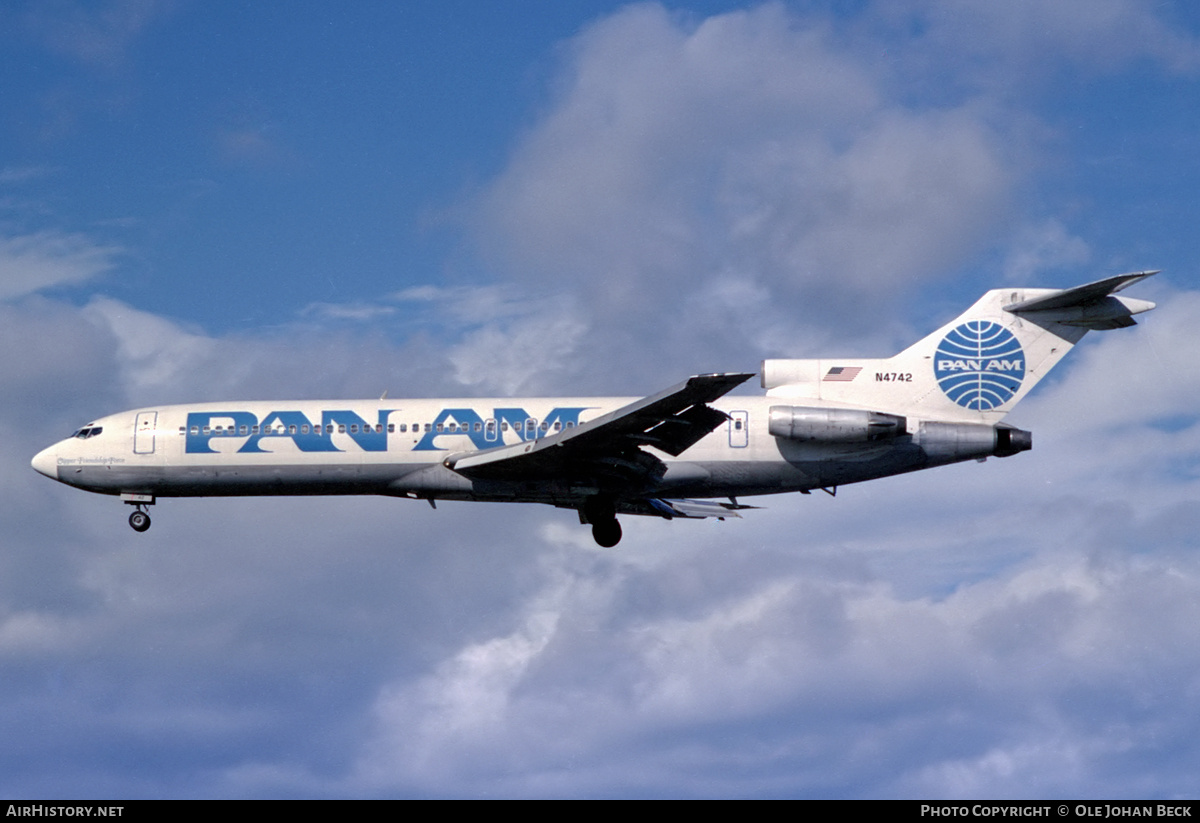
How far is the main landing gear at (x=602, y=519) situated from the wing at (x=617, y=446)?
39.9 inches

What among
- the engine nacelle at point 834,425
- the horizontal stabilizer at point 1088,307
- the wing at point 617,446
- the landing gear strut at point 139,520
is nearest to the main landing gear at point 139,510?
the landing gear strut at point 139,520

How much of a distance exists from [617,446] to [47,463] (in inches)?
644

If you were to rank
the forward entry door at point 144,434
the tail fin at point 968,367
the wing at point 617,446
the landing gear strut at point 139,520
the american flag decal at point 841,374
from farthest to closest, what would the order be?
the landing gear strut at point 139,520 → the forward entry door at point 144,434 → the american flag decal at point 841,374 → the tail fin at point 968,367 → the wing at point 617,446

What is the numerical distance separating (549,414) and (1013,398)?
12.2 meters

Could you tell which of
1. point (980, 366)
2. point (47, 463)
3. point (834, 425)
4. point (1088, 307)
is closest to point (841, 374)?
point (834, 425)

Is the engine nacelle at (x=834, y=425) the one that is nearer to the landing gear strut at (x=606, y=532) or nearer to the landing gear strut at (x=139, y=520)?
the landing gear strut at (x=606, y=532)

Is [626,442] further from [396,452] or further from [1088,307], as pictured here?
[1088,307]

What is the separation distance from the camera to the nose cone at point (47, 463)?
129 feet

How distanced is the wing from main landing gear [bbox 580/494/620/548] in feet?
3.33

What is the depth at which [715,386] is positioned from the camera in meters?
31.6
